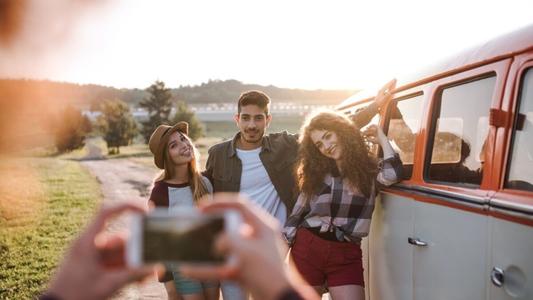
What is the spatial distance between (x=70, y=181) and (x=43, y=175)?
14.3 feet

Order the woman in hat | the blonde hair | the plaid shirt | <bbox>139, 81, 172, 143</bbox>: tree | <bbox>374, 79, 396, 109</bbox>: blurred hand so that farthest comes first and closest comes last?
<bbox>139, 81, 172, 143</bbox>: tree, <bbox>374, 79, 396, 109</bbox>: blurred hand, the blonde hair, the woman in hat, the plaid shirt

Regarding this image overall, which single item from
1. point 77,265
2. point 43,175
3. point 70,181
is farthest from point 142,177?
point 77,265

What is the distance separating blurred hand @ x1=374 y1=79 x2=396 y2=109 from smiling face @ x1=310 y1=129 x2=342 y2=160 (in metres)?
0.71

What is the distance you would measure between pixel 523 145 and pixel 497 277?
630mm

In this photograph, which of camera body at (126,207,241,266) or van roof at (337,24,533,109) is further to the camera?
van roof at (337,24,533,109)

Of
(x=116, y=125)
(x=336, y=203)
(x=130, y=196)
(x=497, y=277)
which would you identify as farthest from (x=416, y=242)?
(x=116, y=125)

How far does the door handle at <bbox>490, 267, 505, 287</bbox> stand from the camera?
2256 millimetres

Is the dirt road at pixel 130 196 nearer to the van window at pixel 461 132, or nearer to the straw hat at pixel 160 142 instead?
the straw hat at pixel 160 142

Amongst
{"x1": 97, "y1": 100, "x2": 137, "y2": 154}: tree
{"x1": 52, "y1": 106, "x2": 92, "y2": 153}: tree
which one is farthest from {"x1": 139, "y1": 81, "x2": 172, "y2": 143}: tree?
{"x1": 52, "y1": 106, "x2": 92, "y2": 153}: tree

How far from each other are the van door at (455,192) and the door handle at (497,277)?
0.22ft

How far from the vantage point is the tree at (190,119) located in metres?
62.8

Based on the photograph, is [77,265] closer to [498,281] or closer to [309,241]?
[498,281]

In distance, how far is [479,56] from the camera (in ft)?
8.94

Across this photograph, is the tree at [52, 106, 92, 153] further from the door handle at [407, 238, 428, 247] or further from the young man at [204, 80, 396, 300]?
the door handle at [407, 238, 428, 247]
